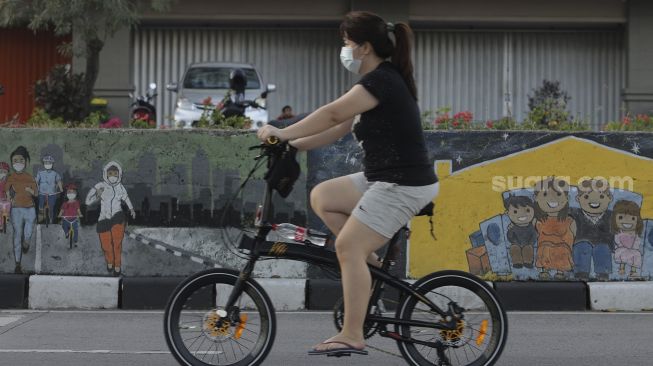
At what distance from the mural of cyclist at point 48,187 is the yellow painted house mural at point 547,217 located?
10.4 feet

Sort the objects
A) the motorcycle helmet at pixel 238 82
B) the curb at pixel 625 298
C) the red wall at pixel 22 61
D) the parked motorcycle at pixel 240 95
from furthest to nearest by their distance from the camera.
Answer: the red wall at pixel 22 61 → the motorcycle helmet at pixel 238 82 → the parked motorcycle at pixel 240 95 → the curb at pixel 625 298

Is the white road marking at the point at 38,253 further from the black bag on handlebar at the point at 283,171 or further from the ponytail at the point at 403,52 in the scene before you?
the ponytail at the point at 403,52

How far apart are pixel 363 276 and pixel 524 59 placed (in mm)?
18972

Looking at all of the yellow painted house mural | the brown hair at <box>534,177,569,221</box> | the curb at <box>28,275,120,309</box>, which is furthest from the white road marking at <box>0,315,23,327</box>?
the brown hair at <box>534,177,569,221</box>

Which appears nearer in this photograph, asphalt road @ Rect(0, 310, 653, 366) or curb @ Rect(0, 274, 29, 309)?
asphalt road @ Rect(0, 310, 653, 366)

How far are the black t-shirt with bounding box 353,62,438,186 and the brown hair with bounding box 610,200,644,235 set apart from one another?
4.59m

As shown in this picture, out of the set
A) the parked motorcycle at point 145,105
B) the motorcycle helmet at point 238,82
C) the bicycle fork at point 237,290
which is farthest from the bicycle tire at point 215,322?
the parked motorcycle at point 145,105

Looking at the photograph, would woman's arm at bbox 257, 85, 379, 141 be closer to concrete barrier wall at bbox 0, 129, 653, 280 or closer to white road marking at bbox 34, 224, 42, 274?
concrete barrier wall at bbox 0, 129, 653, 280

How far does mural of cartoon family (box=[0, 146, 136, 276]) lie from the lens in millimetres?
9781

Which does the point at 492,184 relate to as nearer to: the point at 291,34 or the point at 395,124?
the point at 395,124

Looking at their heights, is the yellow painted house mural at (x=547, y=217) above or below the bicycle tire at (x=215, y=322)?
above

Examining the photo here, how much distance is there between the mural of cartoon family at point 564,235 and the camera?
970 centimetres

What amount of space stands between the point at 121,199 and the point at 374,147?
4.68 metres

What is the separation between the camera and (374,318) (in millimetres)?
5719
